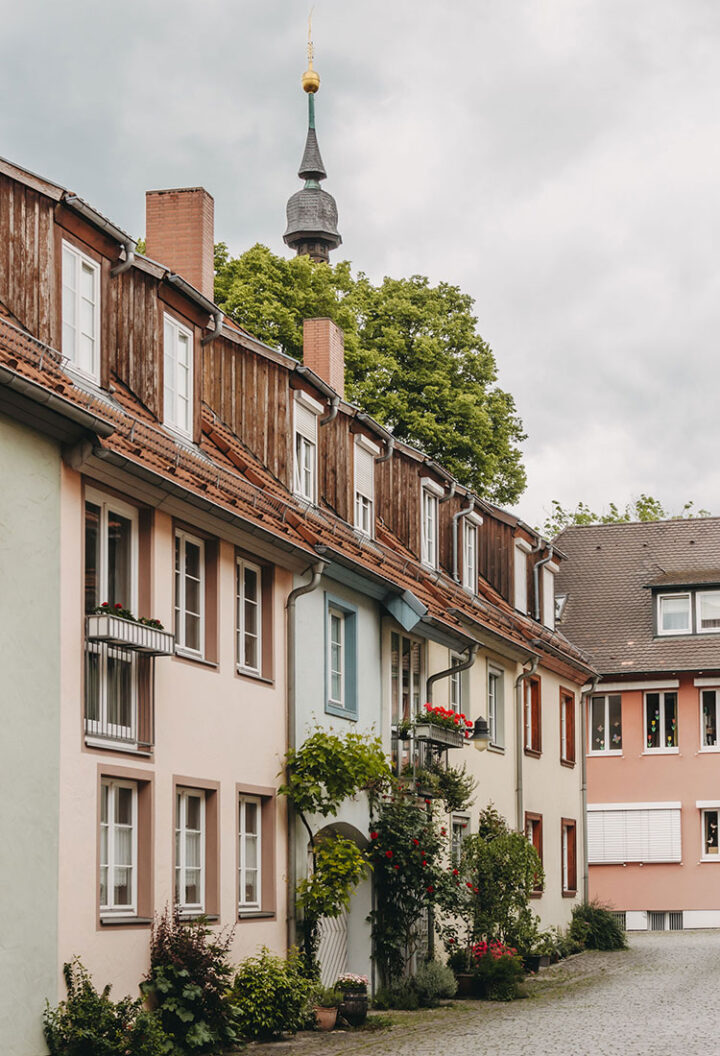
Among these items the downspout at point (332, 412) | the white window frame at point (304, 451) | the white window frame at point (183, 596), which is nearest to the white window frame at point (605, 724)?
the downspout at point (332, 412)

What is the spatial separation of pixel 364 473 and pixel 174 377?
291 inches

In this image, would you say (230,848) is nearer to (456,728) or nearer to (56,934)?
(56,934)

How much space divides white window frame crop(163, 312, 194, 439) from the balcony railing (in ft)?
14.3

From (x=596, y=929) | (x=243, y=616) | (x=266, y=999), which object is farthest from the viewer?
(x=596, y=929)

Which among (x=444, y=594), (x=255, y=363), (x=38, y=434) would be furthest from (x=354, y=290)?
(x=38, y=434)

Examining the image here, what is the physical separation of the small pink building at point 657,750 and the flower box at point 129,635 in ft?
86.0

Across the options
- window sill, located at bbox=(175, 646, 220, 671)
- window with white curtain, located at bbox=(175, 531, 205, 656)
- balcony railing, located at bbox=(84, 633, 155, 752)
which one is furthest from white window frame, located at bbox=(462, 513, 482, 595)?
balcony railing, located at bbox=(84, 633, 155, 752)

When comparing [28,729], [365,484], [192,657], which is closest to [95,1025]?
[28,729]

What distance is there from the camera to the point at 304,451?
2416cm

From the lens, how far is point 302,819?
19.8 m

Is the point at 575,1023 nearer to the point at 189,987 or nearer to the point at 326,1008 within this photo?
the point at 326,1008

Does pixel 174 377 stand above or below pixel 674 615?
above

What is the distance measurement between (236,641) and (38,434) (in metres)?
4.82

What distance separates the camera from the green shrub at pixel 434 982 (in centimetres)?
2222
